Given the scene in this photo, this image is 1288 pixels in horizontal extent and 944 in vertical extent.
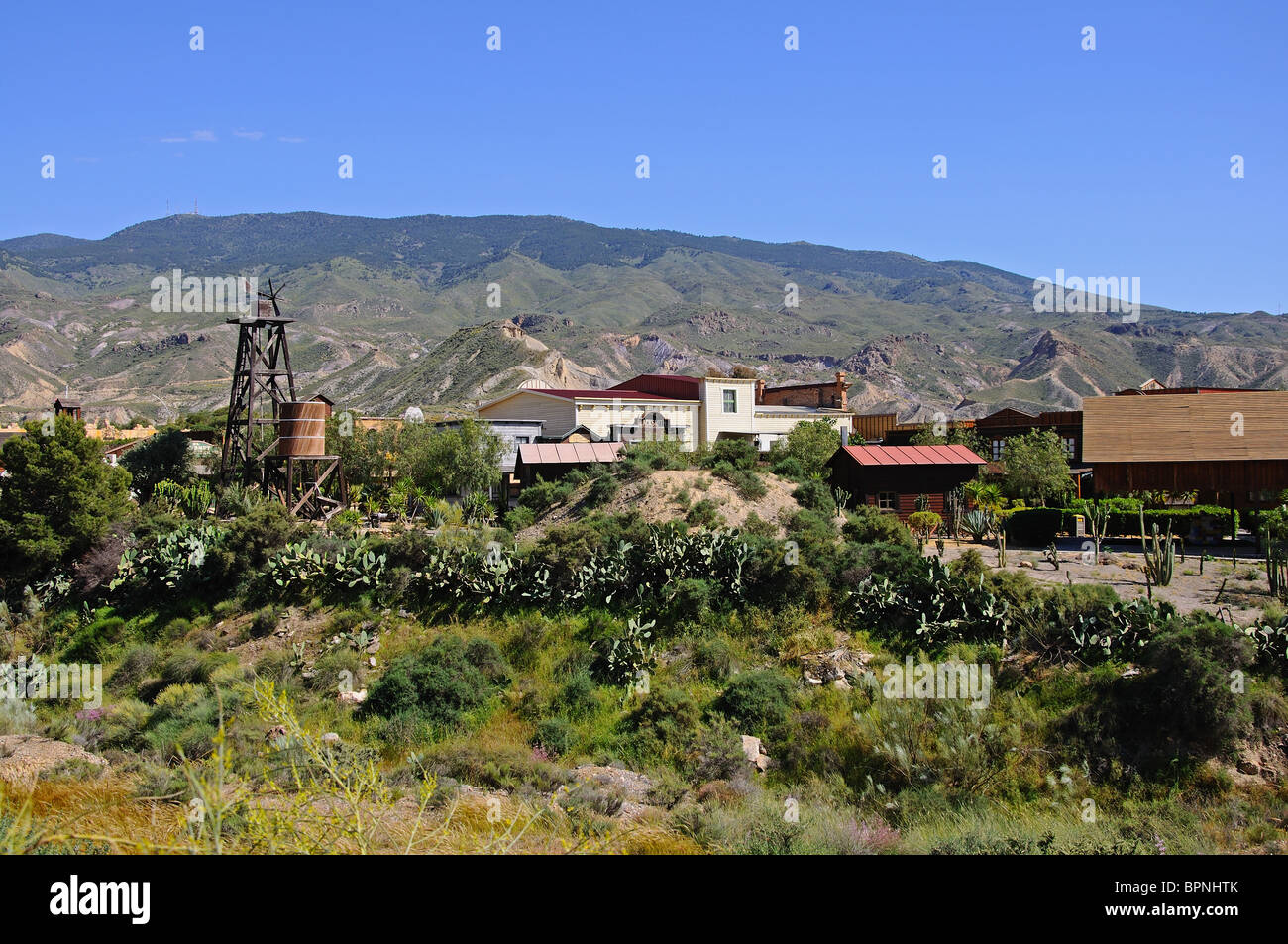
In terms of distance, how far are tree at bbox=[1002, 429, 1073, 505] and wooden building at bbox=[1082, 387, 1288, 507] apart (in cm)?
395

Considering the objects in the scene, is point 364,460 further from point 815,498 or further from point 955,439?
point 955,439

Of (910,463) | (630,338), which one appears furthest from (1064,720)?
(630,338)

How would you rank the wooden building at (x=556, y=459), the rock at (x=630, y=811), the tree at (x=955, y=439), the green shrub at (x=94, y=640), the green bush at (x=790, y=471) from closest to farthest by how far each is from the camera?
the rock at (x=630, y=811)
the green shrub at (x=94, y=640)
the green bush at (x=790, y=471)
the wooden building at (x=556, y=459)
the tree at (x=955, y=439)

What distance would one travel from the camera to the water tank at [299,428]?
100 ft

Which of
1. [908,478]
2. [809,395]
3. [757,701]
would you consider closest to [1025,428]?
[809,395]

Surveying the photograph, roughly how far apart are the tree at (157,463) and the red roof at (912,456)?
27.3 m

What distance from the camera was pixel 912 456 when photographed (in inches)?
1187

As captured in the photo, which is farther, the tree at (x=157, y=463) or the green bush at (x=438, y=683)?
the tree at (x=157, y=463)

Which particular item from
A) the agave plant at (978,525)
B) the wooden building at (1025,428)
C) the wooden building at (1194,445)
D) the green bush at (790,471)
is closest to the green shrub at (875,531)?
the green bush at (790,471)

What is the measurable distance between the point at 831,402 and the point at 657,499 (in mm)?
42119

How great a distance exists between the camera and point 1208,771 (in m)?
12.7

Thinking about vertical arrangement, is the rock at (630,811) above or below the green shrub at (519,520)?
below

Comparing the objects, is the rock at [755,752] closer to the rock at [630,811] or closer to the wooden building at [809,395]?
the rock at [630,811]

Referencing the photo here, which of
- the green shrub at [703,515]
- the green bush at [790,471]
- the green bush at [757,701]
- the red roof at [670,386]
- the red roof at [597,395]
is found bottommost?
the green bush at [757,701]
